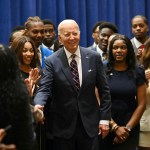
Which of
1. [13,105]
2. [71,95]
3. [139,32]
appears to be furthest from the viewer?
[139,32]

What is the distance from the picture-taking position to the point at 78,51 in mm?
3928

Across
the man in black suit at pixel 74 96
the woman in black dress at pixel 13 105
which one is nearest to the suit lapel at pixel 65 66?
the man in black suit at pixel 74 96

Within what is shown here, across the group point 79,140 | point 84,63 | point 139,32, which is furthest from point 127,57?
point 139,32

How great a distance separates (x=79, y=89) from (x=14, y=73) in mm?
1370

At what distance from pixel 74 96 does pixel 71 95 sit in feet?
0.09

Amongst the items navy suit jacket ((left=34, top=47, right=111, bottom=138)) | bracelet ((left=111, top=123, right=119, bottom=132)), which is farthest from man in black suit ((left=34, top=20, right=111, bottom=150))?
bracelet ((left=111, top=123, right=119, bottom=132))

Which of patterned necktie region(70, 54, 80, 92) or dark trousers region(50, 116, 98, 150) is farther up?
patterned necktie region(70, 54, 80, 92)

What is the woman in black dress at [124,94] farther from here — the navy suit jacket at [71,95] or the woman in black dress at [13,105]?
the woman in black dress at [13,105]

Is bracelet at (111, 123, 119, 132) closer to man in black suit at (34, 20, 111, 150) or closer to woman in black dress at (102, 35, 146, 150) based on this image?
woman in black dress at (102, 35, 146, 150)

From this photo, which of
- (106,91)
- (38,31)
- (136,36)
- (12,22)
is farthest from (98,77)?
(12,22)

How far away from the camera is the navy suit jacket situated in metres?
3.79

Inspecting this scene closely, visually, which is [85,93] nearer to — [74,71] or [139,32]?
[74,71]

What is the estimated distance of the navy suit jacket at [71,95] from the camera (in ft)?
12.4

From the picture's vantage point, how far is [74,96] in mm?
3797
